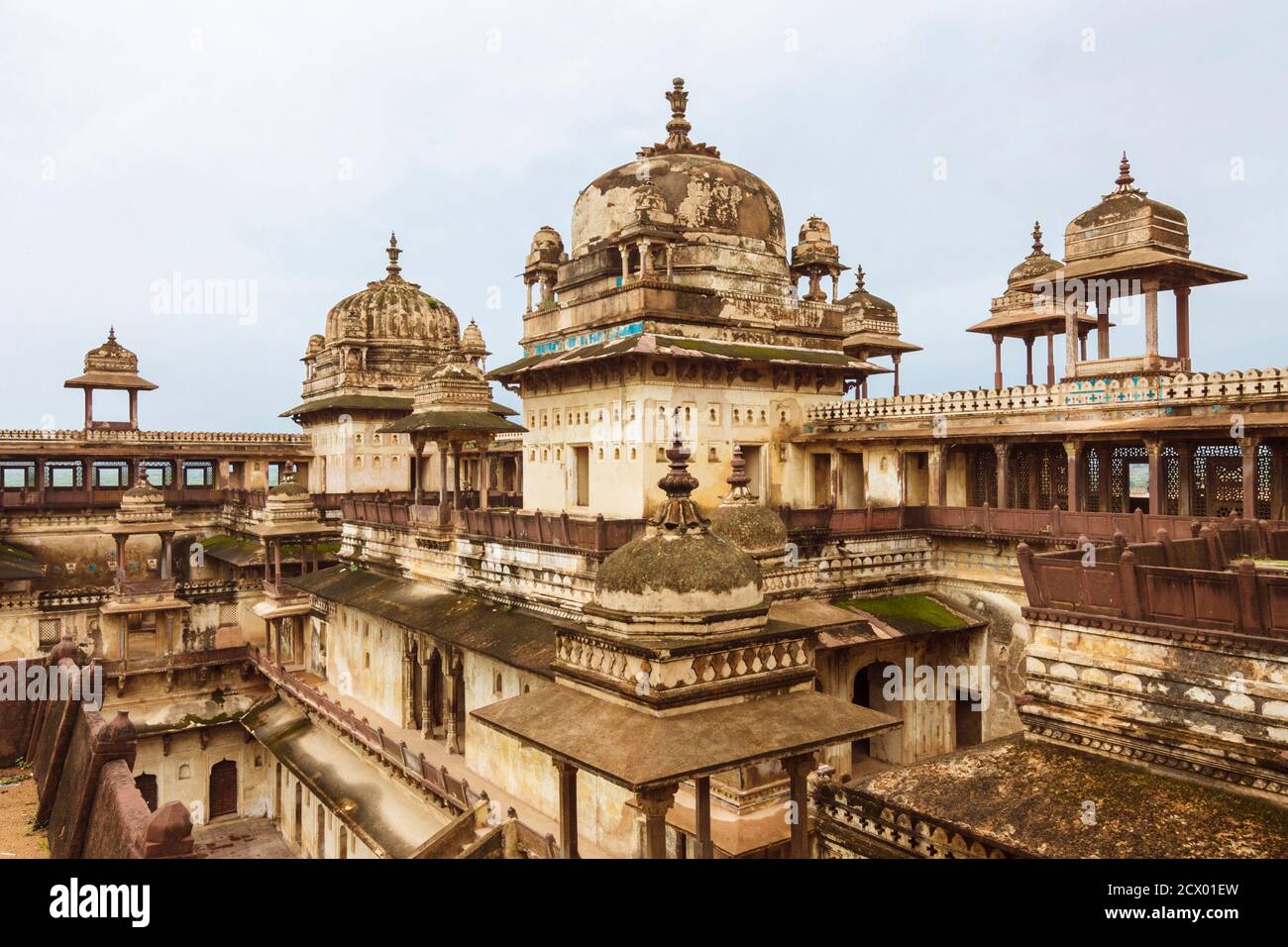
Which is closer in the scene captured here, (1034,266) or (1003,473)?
(1003,473)

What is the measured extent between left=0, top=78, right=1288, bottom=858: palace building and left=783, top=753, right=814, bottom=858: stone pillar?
0.04 m

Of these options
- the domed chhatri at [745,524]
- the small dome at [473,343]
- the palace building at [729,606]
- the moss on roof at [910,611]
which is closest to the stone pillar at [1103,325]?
the palace building at [729,606]

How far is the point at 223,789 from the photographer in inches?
1212

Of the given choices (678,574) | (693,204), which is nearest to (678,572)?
(678,574)

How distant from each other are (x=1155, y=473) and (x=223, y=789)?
3000 cm

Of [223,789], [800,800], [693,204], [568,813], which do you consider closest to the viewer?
[800,800]

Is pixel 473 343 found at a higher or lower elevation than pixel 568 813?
higher

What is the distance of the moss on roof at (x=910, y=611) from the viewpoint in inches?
779

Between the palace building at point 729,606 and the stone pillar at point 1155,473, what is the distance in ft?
0.29

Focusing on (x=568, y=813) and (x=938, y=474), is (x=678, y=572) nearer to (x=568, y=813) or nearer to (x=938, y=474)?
(x=568, y=813)

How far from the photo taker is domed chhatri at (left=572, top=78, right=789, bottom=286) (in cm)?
2567

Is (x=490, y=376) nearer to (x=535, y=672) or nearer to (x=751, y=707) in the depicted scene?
(x=535, y=672)

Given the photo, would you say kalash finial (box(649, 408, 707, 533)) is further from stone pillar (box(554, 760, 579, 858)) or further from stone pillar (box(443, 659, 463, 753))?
stone pillar (box(443, 659, 463, 753))
